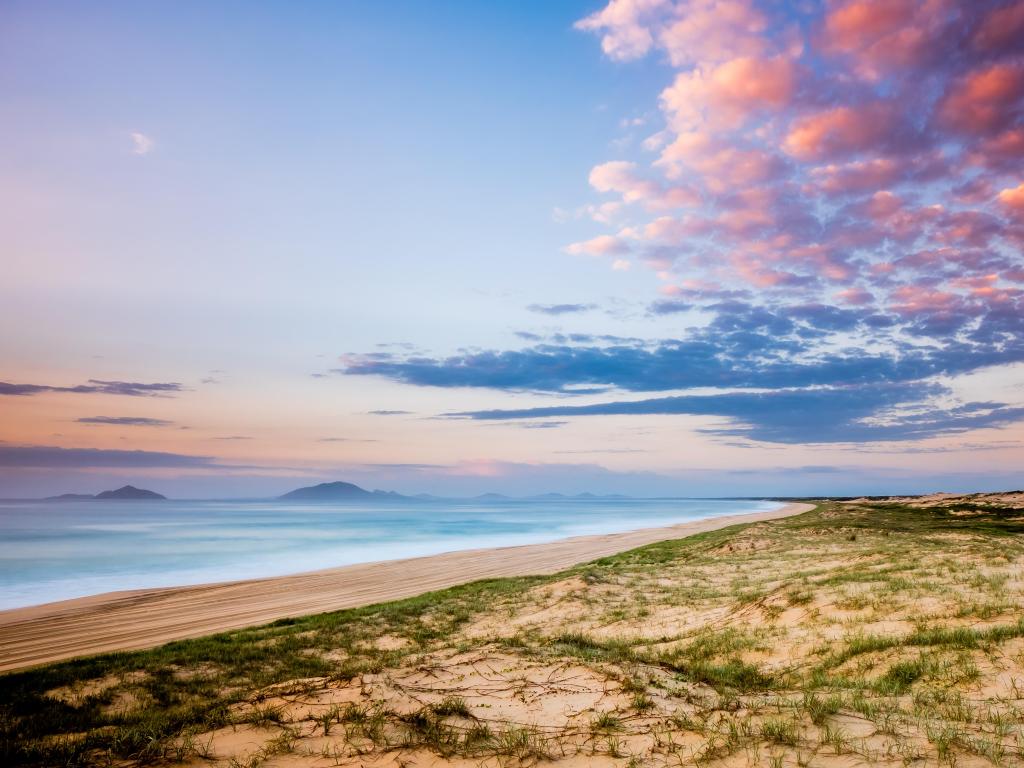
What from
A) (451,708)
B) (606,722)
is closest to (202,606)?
(451,708)

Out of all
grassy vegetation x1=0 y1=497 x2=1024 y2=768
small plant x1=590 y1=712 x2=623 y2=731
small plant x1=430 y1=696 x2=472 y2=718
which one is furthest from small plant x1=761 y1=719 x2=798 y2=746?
small plant x1=430 y1=696 x2=472 y2=718

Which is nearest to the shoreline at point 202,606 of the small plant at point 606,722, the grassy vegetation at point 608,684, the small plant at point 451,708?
the grassy vegetation at point 608,684

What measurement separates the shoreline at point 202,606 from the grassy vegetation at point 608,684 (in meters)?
3.92

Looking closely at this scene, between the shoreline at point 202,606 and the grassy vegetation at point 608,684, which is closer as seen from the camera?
the grassy vegetation at point 608,684

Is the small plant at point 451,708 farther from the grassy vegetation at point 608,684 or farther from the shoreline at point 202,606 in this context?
the shoreline at point 202,606

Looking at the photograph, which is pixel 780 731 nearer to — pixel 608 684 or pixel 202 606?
pixel 608 684

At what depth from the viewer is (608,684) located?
23.5ft

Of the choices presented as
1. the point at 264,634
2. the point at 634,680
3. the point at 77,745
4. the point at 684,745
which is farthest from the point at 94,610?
the point at 684,745

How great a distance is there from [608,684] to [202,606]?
819 inches

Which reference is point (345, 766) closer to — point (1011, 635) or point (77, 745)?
point (77, 745)

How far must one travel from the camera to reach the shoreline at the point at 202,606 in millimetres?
16172

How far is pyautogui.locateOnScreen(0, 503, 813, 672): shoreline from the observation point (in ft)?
53.1

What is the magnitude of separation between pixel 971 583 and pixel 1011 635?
5.13m

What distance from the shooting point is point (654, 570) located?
2223 centimetres
